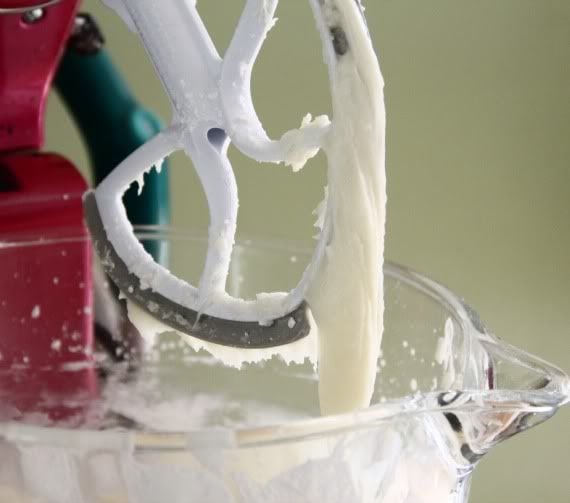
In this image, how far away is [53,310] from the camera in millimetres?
362

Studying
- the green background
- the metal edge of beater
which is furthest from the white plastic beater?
the green background

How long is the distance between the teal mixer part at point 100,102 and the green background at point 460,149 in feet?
0.26

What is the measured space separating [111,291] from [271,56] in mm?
177

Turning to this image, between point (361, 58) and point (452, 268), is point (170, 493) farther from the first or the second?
point (452, 268)

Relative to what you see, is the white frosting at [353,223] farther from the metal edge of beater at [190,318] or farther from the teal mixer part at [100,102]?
the teal mixer part at [100,102]

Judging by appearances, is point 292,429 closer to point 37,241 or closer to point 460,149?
point 37,241

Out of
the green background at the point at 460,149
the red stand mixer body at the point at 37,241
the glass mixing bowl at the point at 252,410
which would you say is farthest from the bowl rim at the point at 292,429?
the green background at the point at 460,149

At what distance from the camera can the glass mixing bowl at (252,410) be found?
23 centimetres

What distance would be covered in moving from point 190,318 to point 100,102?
0.49 feet

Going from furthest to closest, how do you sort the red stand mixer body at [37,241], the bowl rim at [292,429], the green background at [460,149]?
1. the green background at [460,149]
2. the red stand mixer body at [37,241]
3. the bowl rim at [292,429]

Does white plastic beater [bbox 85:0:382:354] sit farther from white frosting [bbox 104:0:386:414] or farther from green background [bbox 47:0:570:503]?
green background [bbox 47:0:570:503]

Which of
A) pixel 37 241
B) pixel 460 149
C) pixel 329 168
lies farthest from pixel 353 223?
pixel 460 149

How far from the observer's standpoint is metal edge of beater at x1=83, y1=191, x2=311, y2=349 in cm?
27

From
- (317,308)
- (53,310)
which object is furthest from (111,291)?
(317,308)
